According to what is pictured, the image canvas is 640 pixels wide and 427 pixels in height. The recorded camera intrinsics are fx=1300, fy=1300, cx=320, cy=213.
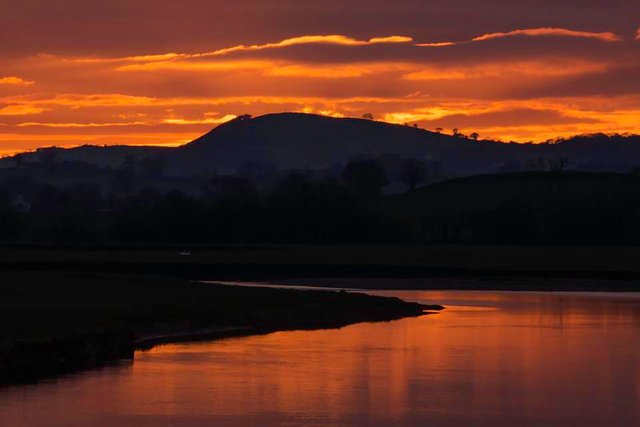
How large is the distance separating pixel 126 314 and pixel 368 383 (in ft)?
71.1

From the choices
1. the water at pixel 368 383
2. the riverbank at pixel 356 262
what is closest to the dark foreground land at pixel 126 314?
the water at pixel 368 383

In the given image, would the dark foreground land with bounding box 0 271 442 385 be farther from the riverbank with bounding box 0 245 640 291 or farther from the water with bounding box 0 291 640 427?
the riverbank with bounding box 0 245 640 291

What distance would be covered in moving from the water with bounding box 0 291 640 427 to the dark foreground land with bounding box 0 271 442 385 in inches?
83.5

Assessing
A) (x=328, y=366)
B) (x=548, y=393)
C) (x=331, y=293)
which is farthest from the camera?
(x=331, y=293)

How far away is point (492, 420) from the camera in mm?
40094

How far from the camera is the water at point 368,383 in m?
40.1

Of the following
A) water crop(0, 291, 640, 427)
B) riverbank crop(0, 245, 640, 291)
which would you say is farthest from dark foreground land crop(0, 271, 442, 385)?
riverbank crop(0, 245, 640, 291)

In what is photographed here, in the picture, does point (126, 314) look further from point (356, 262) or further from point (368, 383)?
point (356, 262)

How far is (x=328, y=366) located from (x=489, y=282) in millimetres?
68286

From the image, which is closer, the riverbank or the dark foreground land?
the dark foreground land

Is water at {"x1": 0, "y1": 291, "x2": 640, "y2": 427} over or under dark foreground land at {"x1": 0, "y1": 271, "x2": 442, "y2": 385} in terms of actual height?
under

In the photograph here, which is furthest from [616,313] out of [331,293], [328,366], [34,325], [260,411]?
[260,411]

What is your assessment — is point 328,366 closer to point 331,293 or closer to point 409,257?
point 331,293

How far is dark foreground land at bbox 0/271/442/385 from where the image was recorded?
166ft
